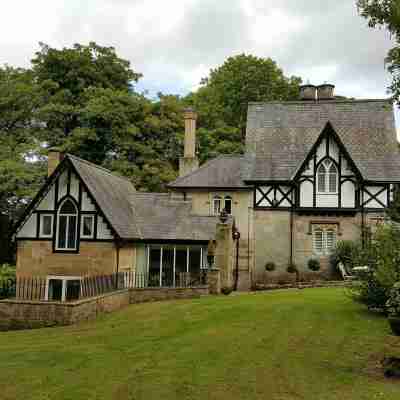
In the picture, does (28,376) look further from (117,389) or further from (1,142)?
(1,142)

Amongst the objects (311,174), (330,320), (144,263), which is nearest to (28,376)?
(330,320)

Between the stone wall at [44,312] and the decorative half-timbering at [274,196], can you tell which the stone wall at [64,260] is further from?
the decorative half-timbering at [274,196]

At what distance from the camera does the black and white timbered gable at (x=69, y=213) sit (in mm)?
23453

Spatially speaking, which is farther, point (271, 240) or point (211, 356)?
point (271, 240)

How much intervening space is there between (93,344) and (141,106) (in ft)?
92.6

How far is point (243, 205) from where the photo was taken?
30.5 metres

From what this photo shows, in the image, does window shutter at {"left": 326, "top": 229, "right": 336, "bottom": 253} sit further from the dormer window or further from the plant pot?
the plant pot

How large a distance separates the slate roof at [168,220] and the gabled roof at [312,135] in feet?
15.7

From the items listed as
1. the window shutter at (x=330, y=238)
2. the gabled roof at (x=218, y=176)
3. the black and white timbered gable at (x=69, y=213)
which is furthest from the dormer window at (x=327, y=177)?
the black and white timbered gable at (x=69, y=213)

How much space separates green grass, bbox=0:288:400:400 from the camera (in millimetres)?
9227

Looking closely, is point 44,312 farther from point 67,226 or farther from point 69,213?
point 69,213

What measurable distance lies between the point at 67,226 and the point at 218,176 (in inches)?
424

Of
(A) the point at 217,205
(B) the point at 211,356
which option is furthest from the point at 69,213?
(B) the point at 211,356

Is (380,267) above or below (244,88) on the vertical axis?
below
